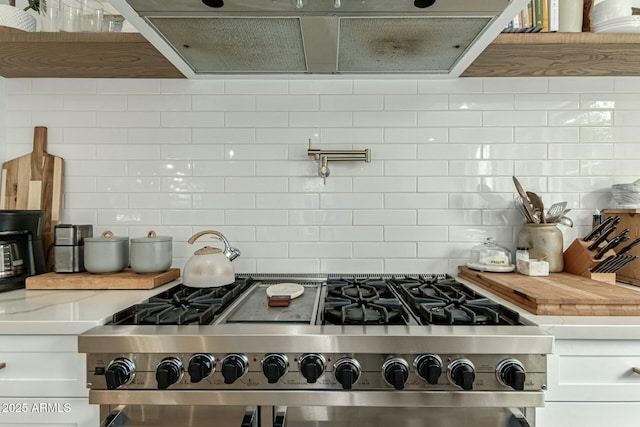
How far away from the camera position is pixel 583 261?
1.45 m

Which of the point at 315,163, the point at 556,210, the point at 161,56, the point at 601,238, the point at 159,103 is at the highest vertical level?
the point at 161,56

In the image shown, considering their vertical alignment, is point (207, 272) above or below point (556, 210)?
below

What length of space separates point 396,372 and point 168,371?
55 cm

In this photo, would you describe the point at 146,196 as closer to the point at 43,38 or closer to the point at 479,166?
the point at 43,38

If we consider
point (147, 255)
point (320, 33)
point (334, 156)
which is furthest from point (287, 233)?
point (320, 33)

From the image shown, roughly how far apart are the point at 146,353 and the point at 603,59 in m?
1.91

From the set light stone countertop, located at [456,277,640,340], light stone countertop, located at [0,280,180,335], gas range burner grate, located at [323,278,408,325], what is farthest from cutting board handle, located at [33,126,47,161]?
light stone countertop, located at [456,277,640,340]

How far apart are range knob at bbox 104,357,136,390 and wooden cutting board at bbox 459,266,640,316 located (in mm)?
1106

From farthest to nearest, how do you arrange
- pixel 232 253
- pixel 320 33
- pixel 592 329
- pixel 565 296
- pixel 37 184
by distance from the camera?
1. pixel 37 184
2. pixel 232 253
3. pixel 320 33
4. pixel 565 296
5. pixel 592 329

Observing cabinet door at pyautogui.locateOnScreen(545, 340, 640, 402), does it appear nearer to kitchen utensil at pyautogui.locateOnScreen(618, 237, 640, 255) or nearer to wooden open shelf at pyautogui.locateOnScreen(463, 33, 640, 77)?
kitchen utensil at pyautogui.locateOnScreen(618, 237, 640, 255)

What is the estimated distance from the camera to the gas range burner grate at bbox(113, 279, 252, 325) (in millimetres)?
1025

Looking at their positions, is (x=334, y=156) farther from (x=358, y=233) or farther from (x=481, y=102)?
(x=481, y=102)

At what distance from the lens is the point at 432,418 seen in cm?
95

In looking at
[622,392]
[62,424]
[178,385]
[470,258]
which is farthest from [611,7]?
[62,424]
